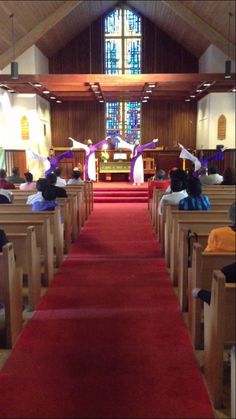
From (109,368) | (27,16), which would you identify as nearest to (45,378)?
(109,368)

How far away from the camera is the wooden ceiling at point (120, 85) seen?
36.6 ft

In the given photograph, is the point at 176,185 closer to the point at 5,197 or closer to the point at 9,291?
the point at 5,197

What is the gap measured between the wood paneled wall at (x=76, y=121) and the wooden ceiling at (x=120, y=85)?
91 cm

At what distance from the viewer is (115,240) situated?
6.12 m

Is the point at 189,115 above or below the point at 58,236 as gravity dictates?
above

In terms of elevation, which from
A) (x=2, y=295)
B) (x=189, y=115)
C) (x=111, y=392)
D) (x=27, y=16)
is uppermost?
(x=27, y=16)

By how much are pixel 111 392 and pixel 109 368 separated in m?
0.26

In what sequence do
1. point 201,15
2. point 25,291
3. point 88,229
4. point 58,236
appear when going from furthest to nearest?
point 201,15, point 88,229, point 58,236, point 25,291

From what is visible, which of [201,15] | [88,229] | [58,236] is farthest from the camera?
[201,15]

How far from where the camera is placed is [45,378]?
252 cm

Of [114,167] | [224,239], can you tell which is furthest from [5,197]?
[114,167]

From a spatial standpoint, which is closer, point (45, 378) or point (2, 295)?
point (45, 378)

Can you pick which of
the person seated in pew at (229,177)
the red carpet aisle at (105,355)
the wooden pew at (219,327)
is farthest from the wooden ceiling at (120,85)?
the wooden pew at (219,327)

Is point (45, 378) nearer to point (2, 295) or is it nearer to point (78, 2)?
point (2, 295)
